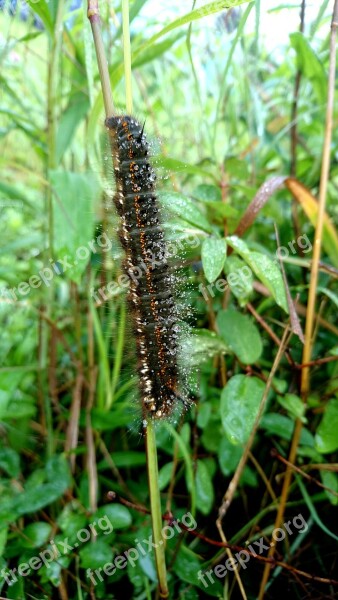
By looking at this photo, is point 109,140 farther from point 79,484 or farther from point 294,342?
point 79,484

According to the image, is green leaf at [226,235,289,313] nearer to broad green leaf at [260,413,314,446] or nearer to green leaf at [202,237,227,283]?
green leaf at [202,237,227,283]

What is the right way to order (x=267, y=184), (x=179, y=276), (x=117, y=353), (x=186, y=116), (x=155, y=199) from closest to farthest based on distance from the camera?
(x=155, y=199), (x=179, y=276), (x=267, y=184), (x=117, y=353), (x=186, y=116)

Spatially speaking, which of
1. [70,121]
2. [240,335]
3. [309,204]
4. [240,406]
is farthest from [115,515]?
[70,121]

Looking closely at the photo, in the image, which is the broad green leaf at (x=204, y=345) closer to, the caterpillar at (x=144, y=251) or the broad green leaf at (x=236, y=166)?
the caterpillar at (x=144, y=251)

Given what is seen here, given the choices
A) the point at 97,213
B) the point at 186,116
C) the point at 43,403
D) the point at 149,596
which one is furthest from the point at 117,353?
the point at 186,116

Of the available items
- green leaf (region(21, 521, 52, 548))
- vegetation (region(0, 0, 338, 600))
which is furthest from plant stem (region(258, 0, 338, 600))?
green leaf (region(21, 521, 52, 548))

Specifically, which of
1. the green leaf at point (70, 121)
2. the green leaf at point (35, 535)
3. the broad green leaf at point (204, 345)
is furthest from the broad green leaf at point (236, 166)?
the green leaf at point (35, 535)
